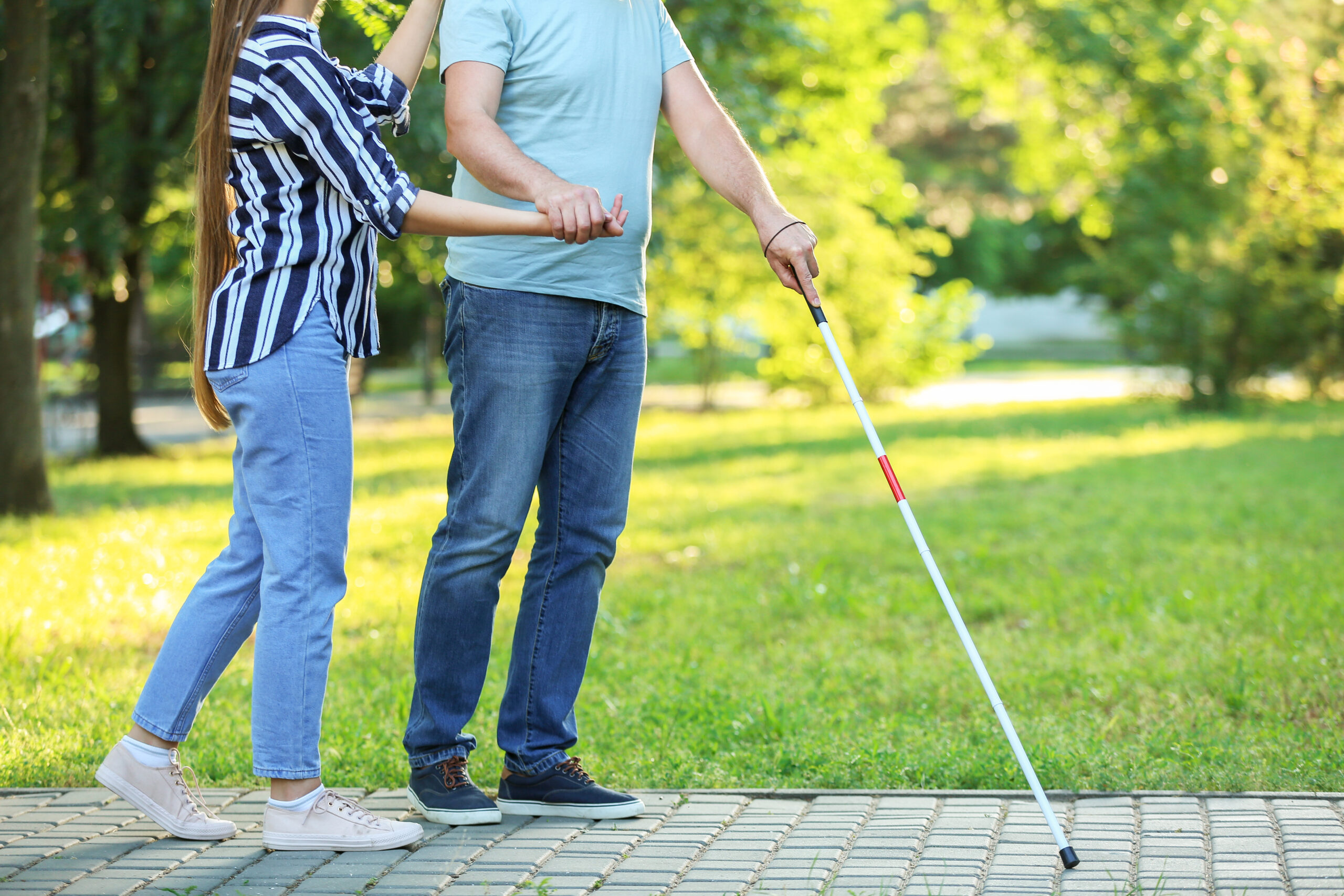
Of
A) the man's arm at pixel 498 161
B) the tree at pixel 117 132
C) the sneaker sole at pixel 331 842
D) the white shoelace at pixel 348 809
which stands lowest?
the sneaker sole at pixel 331 842

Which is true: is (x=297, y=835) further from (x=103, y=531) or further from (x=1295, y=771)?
(x=103, y=531)

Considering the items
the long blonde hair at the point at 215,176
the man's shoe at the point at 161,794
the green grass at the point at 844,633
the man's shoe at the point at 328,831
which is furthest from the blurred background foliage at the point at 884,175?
A: the man's shoe at the point at 328,831

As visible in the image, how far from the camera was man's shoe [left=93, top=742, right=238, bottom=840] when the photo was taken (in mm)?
3025

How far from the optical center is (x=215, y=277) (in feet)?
9.77

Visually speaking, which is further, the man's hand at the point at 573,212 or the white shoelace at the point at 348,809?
the white shoelace at the point at 348,809

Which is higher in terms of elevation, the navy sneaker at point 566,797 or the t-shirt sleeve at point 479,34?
the t-shirt sleeve at point 479,34

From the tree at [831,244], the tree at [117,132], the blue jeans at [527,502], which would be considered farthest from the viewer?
the tree at [831,244]

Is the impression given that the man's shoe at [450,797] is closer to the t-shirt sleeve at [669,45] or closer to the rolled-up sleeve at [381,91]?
the rolled-up sleeve at [381,91]

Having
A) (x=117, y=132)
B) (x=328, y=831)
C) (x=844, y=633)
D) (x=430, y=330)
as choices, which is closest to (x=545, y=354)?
(x=328, y=831)

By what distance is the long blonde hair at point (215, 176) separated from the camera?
2781 mm

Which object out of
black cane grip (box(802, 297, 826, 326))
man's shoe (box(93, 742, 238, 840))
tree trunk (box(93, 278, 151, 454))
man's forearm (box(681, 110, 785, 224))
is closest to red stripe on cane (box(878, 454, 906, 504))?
black cane grip (box(802, 297, 826, 326))

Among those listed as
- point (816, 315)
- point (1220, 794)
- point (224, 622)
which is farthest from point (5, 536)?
point (1220, 794)

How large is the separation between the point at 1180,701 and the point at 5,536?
6640 millimetres

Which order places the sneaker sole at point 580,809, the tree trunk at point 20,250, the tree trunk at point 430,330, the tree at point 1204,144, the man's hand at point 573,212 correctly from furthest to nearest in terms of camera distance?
1. the tree trunk at point 430,330
2. the tree at point 1204,144
3. the tree trunk at point 20,250
4. the sneaker sole at point 580,809
5. the man's hand at point 573,212
